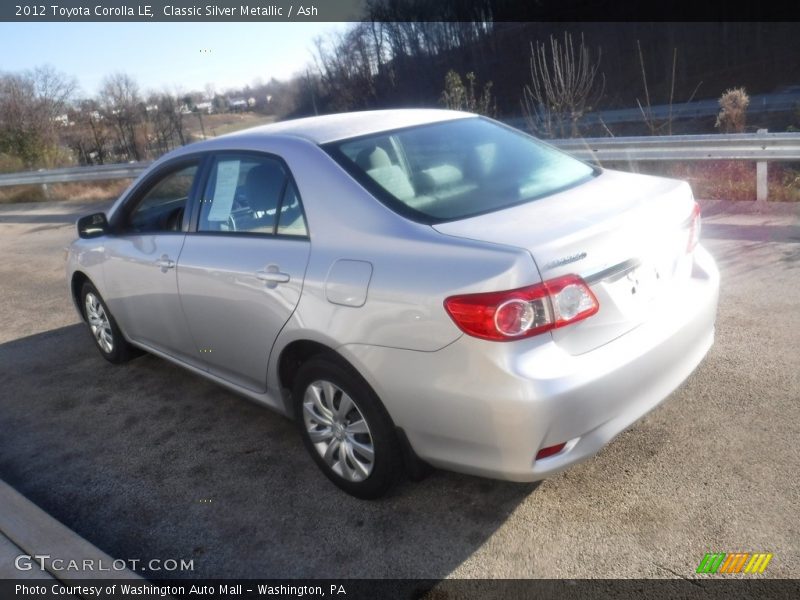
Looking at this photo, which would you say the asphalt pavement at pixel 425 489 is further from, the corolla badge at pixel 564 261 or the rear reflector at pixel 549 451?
the corolla badge at pixel 564 261

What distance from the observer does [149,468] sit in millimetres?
3871

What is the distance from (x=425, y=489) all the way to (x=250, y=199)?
173 centimetres

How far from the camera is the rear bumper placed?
2.52 meters

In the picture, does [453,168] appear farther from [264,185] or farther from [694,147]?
[694,147]

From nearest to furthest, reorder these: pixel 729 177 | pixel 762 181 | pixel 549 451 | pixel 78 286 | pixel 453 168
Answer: pixel 549 451
pixel 453 168
pixel 78 286
pixel 762 181
pixel 729 177

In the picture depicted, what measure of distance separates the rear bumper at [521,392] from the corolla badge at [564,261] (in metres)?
0.27

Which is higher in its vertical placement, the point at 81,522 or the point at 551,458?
the point at 551,458

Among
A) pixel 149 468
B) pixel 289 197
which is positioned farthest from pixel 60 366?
pixel 289 197

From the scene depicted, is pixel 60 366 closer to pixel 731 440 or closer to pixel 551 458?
pixel 551 458

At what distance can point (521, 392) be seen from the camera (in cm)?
250

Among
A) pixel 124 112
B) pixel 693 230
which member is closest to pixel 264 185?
pixel 693 230

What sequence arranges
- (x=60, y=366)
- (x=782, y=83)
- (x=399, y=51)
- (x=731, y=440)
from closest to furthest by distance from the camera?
(x=731, y=440)
(x=60, y=366)
(x=782, y=83)
(x=399, y=51)

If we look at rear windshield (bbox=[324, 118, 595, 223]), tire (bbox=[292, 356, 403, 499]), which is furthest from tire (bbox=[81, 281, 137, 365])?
rear windshield (bbox=[324, 118, 595, 223])

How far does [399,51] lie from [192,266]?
44.2m
